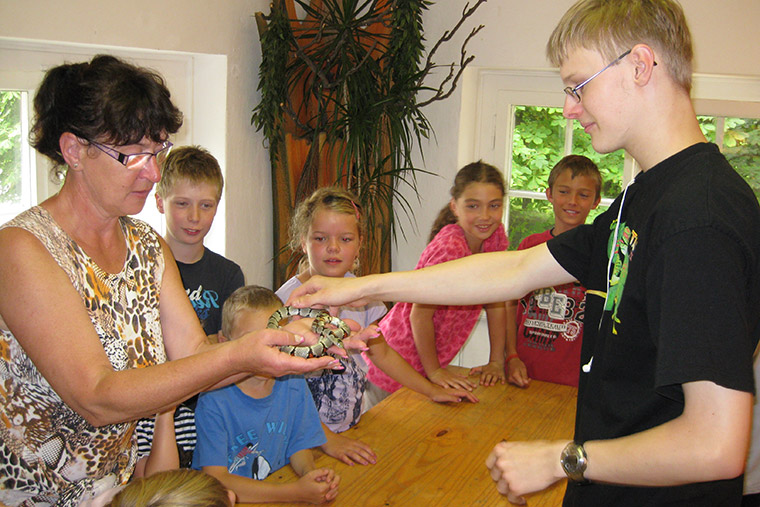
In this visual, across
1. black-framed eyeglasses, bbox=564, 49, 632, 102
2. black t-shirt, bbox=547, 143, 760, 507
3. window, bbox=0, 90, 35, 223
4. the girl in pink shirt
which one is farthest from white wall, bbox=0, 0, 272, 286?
black t-shirt, bbox=547, 143, 760, 507

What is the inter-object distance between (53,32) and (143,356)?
1631 millimetres

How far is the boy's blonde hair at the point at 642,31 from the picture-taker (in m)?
1.09

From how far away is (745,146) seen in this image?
153 inches

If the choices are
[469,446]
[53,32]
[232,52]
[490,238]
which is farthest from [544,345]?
[53,32]

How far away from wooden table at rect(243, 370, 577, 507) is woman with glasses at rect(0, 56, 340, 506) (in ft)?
1.45

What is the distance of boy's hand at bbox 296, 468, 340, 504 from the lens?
1.51 metres

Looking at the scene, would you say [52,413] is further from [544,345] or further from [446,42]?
[446,42]

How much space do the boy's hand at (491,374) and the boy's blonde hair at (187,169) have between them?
3.94 ft

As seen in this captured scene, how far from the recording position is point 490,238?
3109mm

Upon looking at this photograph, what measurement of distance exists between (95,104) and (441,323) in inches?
68.6

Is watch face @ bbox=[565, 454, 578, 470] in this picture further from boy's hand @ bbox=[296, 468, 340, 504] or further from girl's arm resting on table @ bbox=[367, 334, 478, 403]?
Answer: girl's arm resting on table @ bbox=[367, 334, 478, 403]

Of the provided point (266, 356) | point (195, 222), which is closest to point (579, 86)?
point (266, 356)

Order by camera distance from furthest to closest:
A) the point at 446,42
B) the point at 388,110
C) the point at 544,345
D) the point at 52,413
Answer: the point at 446,42 < the point at 388,110 < the point at 544,345 < the point at 52,413

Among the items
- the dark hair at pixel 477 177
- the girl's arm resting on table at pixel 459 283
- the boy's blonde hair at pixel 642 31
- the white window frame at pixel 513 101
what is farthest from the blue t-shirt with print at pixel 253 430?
the white window frame at pixel 513 101
